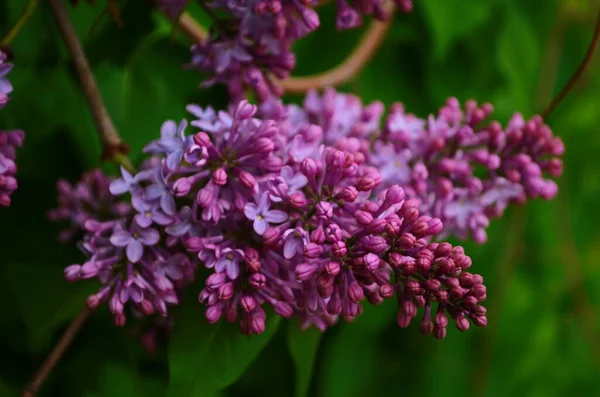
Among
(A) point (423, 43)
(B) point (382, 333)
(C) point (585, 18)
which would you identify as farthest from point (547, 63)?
(B) point (382, 333)

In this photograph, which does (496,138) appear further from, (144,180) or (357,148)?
(144,180)

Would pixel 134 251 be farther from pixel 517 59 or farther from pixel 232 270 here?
pixel 517 59

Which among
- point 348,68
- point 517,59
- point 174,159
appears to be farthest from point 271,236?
point 517,59

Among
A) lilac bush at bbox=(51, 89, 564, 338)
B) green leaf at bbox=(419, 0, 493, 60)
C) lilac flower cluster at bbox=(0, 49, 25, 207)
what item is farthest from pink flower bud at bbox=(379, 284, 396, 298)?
green leaf at bbox=(419, 0, 493, 60)

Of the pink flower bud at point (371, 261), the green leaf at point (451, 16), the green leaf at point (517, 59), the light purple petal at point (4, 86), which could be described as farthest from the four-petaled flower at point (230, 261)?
the green leaf at point (517, 59)

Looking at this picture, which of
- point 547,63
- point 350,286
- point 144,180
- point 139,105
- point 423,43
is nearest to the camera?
point 350,286

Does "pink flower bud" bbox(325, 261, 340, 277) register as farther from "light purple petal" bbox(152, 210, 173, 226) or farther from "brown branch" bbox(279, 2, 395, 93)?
"brown branch" bbox(279, 2, 395, 93)
